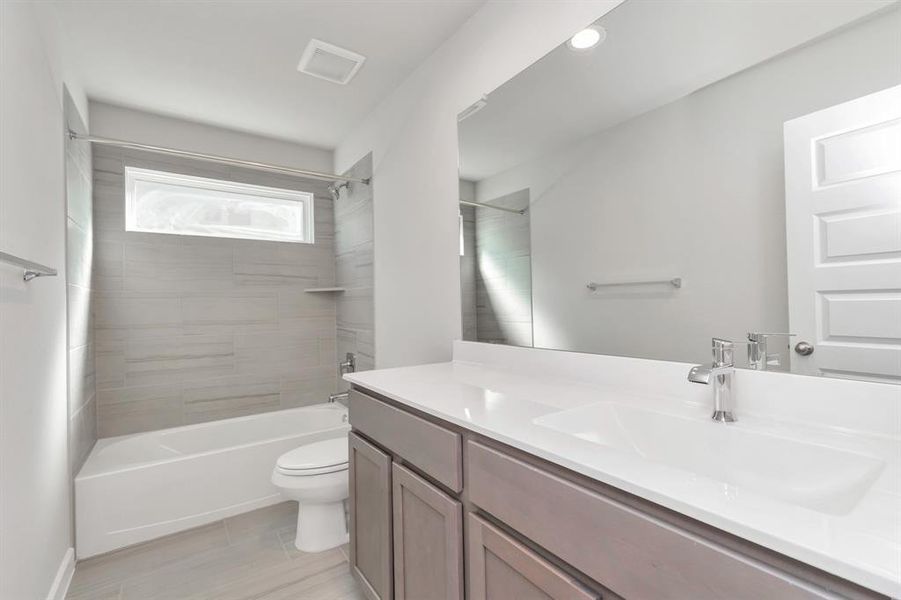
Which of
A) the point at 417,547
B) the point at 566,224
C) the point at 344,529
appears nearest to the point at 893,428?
the point at 566,224

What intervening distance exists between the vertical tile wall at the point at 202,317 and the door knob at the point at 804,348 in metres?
3.09

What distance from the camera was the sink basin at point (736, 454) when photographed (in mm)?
702

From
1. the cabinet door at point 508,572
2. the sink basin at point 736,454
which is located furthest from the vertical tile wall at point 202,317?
the sink basin at point 736,454

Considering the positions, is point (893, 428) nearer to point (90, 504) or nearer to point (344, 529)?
point (344, 529)

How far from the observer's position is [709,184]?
1102 millimetres

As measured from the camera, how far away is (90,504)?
6.63ft

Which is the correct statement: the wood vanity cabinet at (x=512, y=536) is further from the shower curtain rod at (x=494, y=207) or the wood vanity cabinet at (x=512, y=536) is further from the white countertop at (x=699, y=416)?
the shower curtain rod at (x=494, y=207)

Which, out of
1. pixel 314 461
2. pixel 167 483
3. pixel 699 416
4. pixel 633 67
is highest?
pixel 633 67

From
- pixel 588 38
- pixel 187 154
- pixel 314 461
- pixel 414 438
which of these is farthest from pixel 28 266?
pixel 588 38

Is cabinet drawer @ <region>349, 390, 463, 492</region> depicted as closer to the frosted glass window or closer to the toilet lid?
the toilet lid

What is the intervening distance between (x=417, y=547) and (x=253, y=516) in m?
1.65

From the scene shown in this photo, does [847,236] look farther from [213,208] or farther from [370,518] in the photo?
[213,208]

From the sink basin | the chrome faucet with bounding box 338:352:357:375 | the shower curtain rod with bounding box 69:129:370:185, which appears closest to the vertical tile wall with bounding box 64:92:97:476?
the shower curtain rod with bounding box 69:129:370:185

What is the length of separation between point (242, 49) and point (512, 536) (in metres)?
2.50
